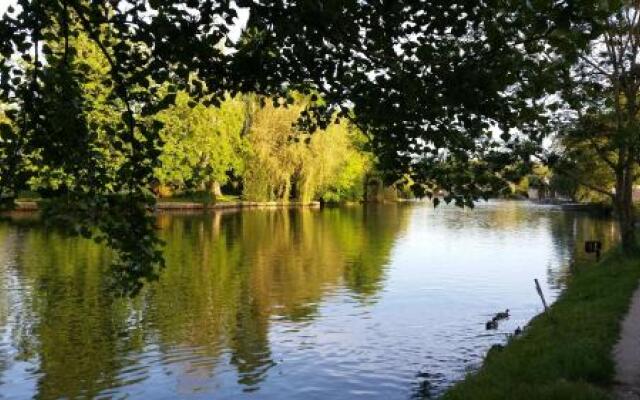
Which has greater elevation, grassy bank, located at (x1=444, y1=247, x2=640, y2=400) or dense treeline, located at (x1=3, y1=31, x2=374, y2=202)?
dense treeline, located at (x1=3, y1=31, x2=374, y2=202)

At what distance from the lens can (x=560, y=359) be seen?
926cm

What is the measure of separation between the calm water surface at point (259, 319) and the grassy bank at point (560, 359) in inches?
57.9

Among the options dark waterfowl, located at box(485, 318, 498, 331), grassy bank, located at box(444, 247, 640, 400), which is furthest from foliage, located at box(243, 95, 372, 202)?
grassy bank, located at box(444, 247, 640, 400)

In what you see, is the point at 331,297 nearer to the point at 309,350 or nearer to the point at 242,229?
the point at 309,350

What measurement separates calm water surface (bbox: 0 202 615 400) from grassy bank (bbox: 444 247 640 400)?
1.47m

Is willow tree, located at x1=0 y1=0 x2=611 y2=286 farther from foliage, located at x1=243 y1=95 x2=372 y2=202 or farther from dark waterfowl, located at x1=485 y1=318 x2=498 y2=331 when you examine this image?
foliage, located at x1=243 y1=95 x2=372 y2=202

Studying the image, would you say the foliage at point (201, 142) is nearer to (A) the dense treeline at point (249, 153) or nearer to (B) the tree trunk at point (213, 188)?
(A) the dense treeline at point (249, 153)

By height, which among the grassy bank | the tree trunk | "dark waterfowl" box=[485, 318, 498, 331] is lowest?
"dark waterfowl" box=[485, 318, 498, 331]

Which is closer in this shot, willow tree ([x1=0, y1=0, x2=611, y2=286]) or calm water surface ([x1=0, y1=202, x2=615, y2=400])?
willow tree ([x1=0, y1=0, x2=611, y2=286])

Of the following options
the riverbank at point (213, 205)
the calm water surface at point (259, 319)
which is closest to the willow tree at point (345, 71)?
the calm water surface at point (259, 319)

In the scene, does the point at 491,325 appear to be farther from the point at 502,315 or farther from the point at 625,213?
the point at 625,213

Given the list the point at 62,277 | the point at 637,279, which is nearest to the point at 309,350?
the point at 637,279

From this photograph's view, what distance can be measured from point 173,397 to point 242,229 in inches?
1202

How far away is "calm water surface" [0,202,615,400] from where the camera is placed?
1145cm
